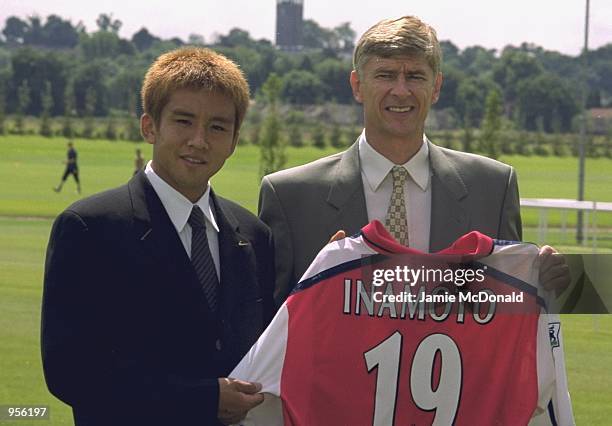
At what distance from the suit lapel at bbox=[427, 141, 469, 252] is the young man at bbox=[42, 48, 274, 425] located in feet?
2.04

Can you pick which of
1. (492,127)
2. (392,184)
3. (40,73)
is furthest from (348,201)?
(40,73)

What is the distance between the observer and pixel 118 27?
12106 cm

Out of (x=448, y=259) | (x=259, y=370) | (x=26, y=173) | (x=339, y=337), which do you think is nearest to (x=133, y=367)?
A: (x=259, y=370)

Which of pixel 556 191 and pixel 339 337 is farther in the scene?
pixel 556 191

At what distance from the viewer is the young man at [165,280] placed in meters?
3.06

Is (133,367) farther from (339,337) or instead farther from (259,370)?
(339,337)

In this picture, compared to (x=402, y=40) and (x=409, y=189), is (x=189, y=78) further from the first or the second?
(x=409, y=189)

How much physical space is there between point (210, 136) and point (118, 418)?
30.5 inches

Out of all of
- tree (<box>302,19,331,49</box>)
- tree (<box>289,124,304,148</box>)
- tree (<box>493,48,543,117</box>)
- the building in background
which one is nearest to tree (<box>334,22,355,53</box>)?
tree (<box>302,19,331,49</box>)

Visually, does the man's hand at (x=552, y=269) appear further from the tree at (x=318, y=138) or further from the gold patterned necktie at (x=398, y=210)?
the tree at (x=318, y=138)

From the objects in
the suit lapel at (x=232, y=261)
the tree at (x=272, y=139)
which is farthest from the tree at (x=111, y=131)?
the suit lapel at (x=232, y=261)

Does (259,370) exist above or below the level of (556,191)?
above

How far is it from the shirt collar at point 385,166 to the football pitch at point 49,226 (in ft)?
12.7

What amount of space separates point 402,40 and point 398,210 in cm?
52
